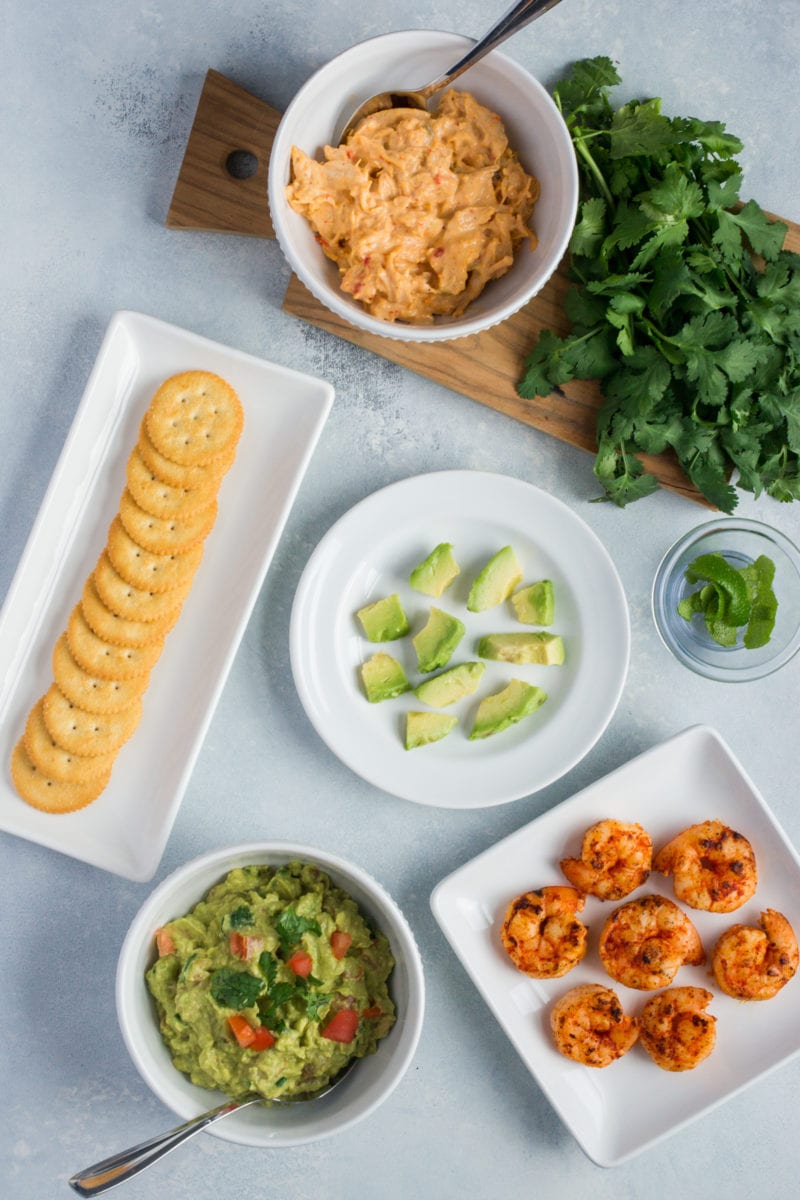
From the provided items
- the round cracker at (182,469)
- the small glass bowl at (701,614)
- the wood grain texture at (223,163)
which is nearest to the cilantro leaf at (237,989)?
the round cracker at (182,469)

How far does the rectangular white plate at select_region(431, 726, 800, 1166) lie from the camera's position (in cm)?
227

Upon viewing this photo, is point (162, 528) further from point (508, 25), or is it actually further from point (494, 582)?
Result: point (508, 25)

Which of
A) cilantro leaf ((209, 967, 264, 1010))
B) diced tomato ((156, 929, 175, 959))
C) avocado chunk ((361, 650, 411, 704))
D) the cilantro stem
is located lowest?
diced tomato ((156, 929, 175, 959))

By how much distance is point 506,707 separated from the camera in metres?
2.28

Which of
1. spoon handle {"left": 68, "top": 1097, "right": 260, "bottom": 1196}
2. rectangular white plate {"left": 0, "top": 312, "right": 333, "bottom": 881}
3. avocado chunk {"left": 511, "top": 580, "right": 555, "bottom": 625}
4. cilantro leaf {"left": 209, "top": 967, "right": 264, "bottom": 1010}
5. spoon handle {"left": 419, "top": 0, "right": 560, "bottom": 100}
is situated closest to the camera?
spoon handle {"left": 419, "top": 0, "right": 560, "bottom": 100}

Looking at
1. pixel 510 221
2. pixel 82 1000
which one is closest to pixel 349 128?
pixel 510 221

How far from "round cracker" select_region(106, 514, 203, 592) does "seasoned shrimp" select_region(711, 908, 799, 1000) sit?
58.3 inches

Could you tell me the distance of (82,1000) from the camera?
2.36 m

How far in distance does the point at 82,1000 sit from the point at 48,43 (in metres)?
2.20

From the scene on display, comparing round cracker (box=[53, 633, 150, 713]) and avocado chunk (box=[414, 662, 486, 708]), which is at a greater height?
avocado chunk (box=[414, 662, 486, 708])

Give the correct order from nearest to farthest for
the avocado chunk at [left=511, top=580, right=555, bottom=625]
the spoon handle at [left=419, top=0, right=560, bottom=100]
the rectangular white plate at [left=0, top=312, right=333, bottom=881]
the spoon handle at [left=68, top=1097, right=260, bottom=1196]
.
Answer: the spoon handle at [left=419, top=0, right=560, bottom=100] < the spoon handle at [left=68, top=1097, right=260, bottom=1196] < the rectangular white plate at [left=0, top=312, right=333, bottom=881] < the avocado chunk at [left=511, top=580, right=555, bottom=625]

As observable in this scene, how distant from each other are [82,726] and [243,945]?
0.60 metres

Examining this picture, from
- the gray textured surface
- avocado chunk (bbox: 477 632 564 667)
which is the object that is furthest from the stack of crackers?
avocado chunk (bbox: 477 632 564 667)

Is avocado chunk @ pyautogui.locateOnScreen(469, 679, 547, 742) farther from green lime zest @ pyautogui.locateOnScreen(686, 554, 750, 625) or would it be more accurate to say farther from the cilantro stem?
the cilantro stem
